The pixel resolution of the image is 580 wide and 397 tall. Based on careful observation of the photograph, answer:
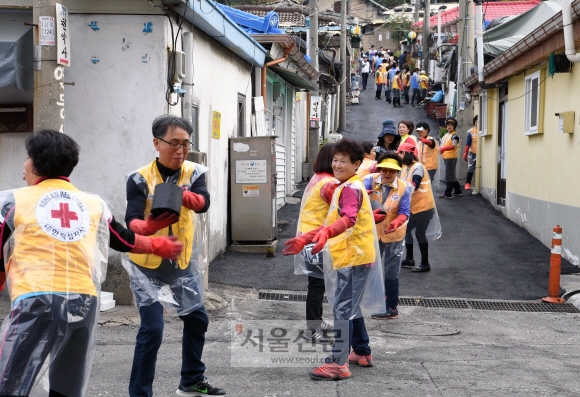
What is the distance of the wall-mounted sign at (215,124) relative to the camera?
1061 centimetres

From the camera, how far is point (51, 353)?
3479mm

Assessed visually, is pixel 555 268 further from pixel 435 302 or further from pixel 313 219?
pixel 313 219

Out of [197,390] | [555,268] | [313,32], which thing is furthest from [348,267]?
[313,32]

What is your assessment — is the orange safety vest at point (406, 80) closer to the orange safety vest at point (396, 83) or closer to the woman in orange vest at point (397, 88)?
the woman in orange vest at point (397, 88)

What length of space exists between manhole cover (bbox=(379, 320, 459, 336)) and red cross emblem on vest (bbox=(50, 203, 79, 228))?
14.6 ft

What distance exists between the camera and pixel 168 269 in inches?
185

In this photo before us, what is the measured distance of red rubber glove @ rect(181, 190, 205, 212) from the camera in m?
4.51

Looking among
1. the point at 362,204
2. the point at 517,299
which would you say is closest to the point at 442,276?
the point at 517,299

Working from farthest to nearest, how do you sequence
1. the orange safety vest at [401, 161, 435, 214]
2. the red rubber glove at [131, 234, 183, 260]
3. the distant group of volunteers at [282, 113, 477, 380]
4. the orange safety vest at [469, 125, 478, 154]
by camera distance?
1. the orange safety vest at [469, 125, 478, 154]
2. the orange safety vest at [401, 161, 435, 214]
3. the distant group of volunteers at [282, 113, 477, 380]
4. the red rubber glove at [131, 234, 183, 260]

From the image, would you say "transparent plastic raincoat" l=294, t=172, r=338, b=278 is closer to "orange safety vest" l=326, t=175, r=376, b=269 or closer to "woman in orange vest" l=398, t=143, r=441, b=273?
"orange safety vest" l=326, t=175, r=376, b=269

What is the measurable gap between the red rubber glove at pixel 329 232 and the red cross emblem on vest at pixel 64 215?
1.83m

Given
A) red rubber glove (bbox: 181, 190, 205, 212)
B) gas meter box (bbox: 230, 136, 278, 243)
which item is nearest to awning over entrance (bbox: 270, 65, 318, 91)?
gas meter box (bbox: 230, 136, 278, 243)

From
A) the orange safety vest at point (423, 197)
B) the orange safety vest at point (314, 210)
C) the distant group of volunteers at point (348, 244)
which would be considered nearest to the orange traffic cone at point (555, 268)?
the orange safety vest at point (423, 197)

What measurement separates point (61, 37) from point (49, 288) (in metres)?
3.78
